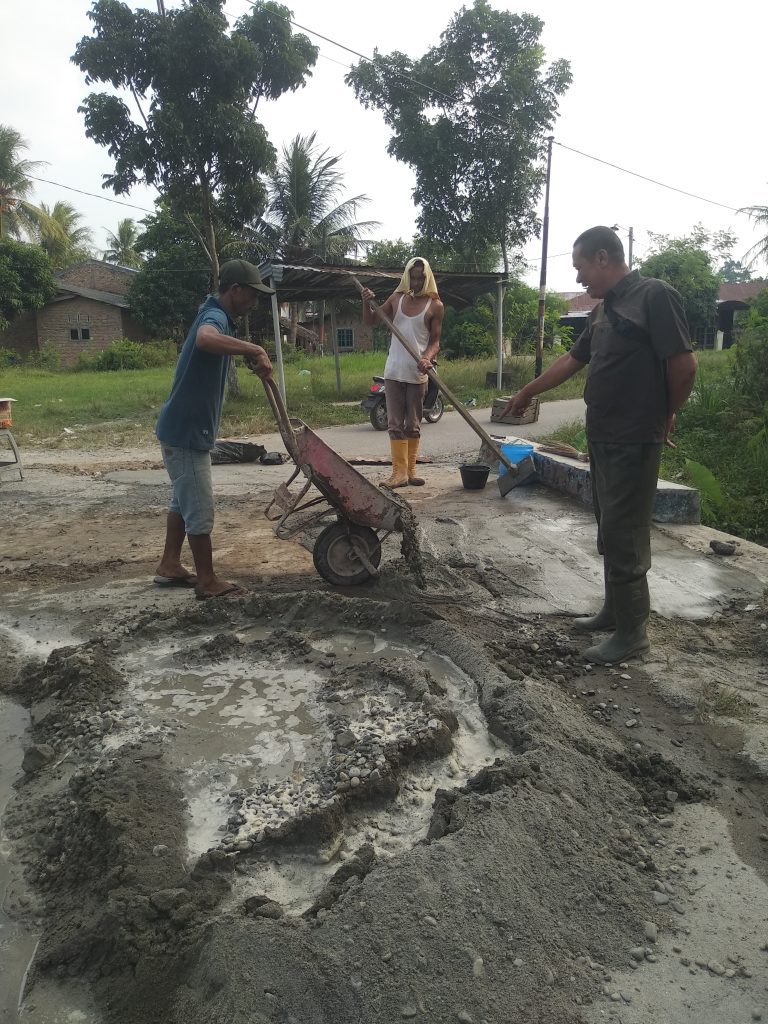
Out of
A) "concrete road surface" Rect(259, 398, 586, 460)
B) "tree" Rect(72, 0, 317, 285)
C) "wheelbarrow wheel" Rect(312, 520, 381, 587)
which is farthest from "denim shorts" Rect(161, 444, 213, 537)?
"tree" Rect(72, 0, 317, 285)

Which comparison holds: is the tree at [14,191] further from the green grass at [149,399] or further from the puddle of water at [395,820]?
the puddle of water at [395,820]

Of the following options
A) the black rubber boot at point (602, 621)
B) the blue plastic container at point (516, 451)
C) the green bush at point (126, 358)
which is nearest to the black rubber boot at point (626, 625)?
the black rubber boot at point (602, 621)

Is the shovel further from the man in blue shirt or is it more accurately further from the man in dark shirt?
the man in dark shirt

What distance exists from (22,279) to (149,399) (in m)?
18.1

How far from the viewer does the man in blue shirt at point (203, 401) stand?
13.0ft

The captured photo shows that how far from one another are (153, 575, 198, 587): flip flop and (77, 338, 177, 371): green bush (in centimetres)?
2476

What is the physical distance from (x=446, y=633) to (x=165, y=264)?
29.9 metres

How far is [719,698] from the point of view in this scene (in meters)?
3.07

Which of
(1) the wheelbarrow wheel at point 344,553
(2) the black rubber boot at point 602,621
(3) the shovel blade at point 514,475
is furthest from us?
(3) the shovel blade at point 514,475

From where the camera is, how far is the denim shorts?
13.7 ft

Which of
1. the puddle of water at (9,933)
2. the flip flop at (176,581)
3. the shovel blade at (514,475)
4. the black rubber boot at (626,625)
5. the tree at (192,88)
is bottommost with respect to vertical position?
the puddle of water at (9,933)

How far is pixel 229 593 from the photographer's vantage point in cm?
434

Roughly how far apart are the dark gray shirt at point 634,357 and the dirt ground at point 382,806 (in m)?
1.10

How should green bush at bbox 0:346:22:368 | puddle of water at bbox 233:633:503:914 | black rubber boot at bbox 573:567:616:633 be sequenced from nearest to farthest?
puddle of water at bbox 233:633:503:914 < black rubber boot at bbox 573:567:616:633 < green bush at bbox 0:346:22:368
